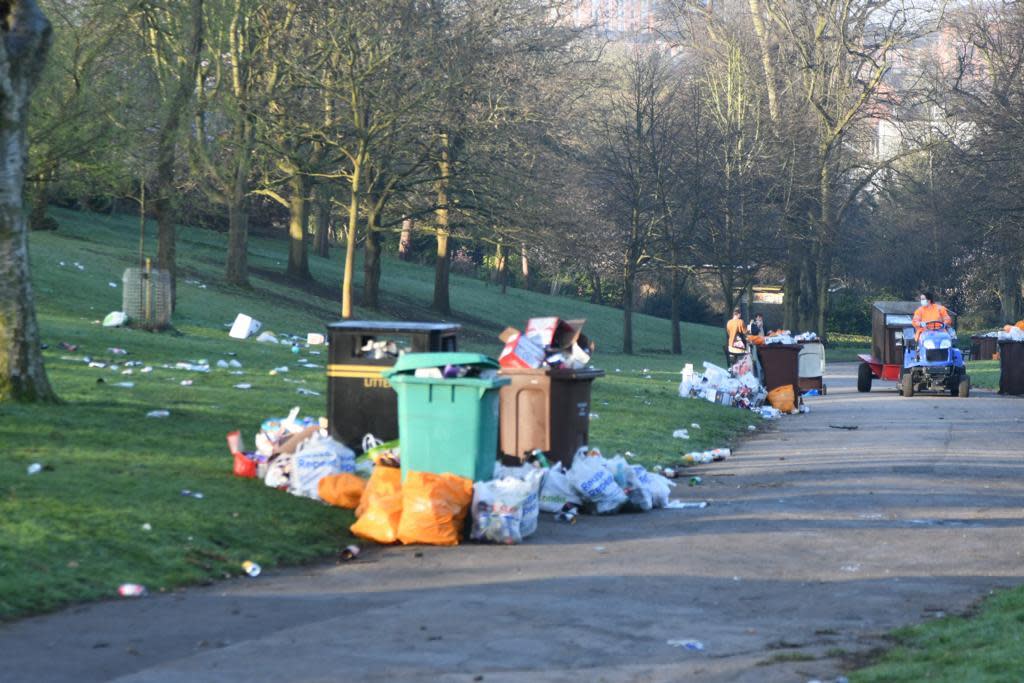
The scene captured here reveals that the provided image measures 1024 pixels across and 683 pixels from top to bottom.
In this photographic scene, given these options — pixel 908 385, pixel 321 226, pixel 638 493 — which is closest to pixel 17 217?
pixel 638 493

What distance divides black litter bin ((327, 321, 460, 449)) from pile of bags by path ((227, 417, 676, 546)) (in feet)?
0.91

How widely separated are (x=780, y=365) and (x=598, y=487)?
15.2m

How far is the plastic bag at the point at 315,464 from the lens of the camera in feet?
35.3

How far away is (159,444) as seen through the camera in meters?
12.3

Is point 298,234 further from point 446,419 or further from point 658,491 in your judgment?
point 446,419

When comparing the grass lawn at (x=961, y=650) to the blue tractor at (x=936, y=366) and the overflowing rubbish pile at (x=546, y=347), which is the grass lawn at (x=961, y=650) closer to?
the overflowing rubbish pile at (x=546, y=347)

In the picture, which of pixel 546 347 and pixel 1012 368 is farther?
pixel 1012 368

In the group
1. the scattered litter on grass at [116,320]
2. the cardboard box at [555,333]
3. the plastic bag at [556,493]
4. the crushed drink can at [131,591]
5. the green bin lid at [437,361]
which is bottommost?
the crushed drink can at [131,591]

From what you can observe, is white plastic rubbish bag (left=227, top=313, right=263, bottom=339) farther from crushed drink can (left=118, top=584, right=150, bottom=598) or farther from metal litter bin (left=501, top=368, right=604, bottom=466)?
crushed drink can (left=118, top=584, right=150, bottom=598)

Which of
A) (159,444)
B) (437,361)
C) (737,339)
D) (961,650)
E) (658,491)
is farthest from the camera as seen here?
(737,339)

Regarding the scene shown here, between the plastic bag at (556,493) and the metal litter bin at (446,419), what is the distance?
807 mm

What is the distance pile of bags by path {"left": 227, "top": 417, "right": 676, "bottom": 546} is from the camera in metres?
9.80

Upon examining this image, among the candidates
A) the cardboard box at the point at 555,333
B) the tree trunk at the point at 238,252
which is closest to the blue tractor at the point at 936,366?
the cardboard box at the point at 555,333

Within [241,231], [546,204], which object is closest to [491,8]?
[546,204]
